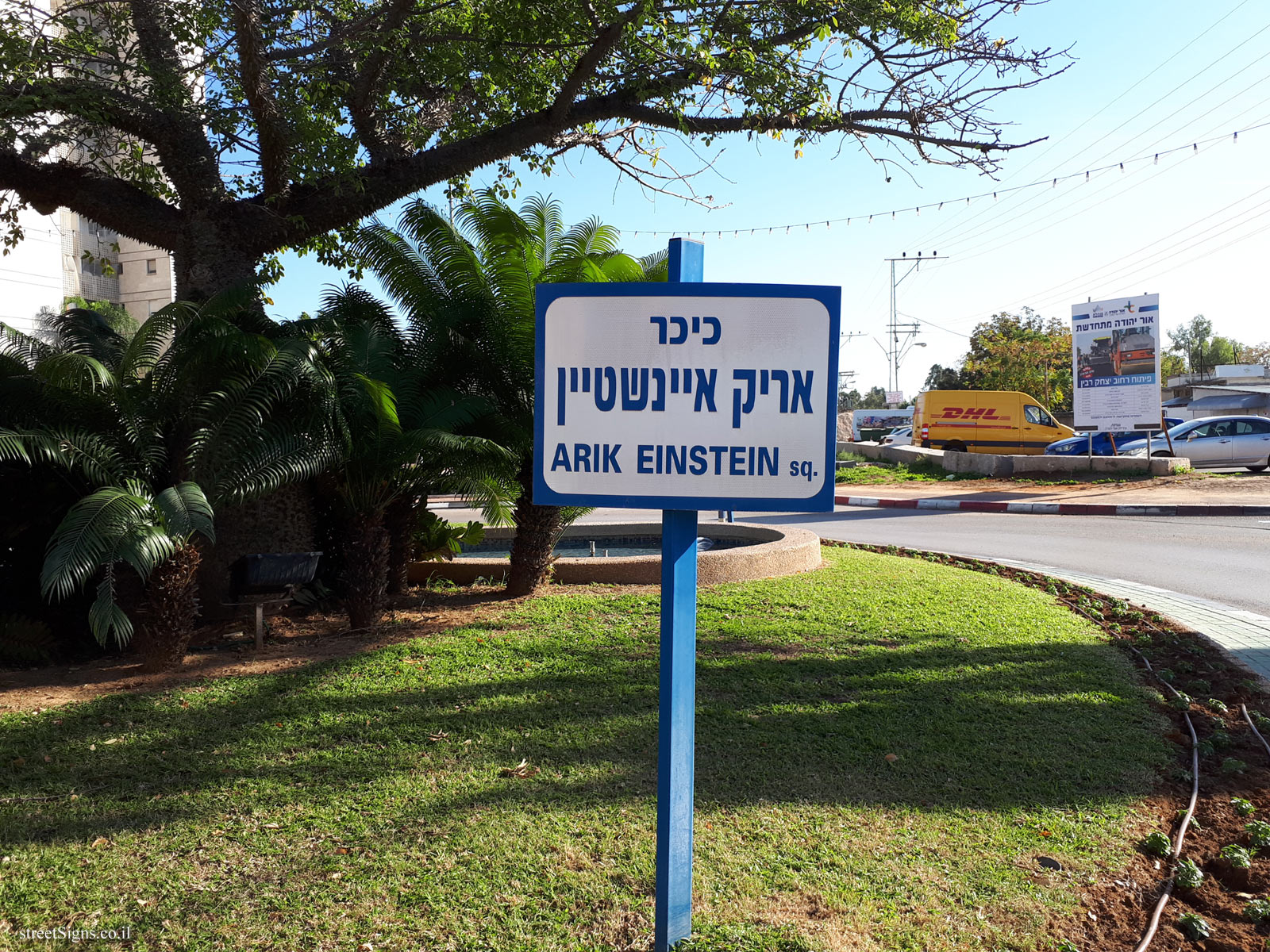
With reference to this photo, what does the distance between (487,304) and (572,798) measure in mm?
Answer: 5170

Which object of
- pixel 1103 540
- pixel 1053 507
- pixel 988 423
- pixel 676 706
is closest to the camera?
pixel 676 706

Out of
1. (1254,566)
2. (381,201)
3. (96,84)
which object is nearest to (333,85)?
(381,201)

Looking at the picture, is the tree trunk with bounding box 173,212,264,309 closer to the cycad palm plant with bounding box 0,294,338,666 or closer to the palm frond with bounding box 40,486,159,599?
the cycad palm plant with bounding box 0,294,338,666

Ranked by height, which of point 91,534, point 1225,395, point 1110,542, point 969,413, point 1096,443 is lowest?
point 1110,542

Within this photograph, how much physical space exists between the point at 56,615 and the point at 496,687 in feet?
12.2

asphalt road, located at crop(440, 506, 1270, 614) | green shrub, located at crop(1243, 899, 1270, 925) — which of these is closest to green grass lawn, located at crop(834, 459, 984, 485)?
asphalt road, located at crop(440, 506, 1270, 614)

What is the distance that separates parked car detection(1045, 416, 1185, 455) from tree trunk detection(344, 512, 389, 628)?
1994cm

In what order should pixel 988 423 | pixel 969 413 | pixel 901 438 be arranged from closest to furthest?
pixel 988 423 < pixel 969 413 < pixel 901 438

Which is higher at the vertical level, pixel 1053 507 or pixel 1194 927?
A: pixel 1053 507

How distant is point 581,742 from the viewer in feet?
14.3

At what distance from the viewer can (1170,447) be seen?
2086cm

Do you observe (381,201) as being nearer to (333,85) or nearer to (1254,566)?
(333,85)

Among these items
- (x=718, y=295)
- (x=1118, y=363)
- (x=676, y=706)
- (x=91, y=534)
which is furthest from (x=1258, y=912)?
(x=1118, y=363)

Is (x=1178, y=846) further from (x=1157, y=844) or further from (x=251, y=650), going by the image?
(x=251, y=650)
